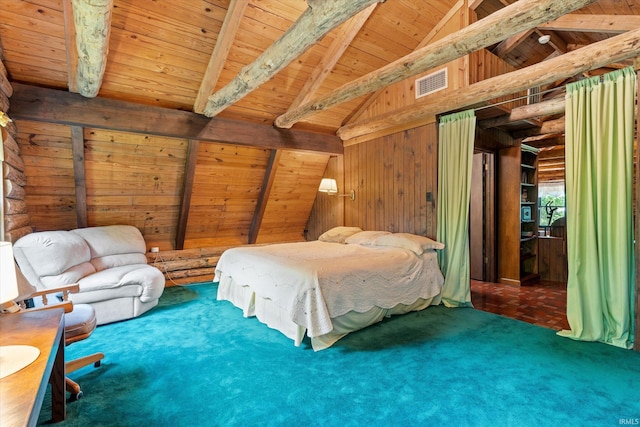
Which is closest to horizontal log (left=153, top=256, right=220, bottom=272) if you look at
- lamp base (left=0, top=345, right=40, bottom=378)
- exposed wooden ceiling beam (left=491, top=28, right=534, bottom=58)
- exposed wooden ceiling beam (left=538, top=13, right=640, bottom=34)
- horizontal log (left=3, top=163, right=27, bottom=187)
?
horizontal log (left=3, top=163, right=27, bottom=187)

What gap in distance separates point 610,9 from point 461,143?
5.23 ft

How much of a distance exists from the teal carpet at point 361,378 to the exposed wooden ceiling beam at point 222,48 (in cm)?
244

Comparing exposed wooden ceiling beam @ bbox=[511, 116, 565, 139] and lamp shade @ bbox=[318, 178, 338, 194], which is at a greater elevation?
exposed wooden ceiling beam @ bbox=[511, 116, 565, 139]

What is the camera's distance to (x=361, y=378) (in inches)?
83.1

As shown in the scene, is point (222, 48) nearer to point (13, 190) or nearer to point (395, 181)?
point (13, 190)

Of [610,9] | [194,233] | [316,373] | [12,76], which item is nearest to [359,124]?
[610,9]

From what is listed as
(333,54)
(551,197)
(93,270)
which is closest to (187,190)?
(93,270)

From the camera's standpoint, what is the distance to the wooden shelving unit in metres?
4.51

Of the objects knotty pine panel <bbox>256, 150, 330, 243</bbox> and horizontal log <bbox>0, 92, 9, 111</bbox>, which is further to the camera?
knotty pine panel <bbox>256, 150, 330, 243</bbox>

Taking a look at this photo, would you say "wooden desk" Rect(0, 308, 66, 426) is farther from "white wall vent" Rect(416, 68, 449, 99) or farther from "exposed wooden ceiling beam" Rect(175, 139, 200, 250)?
"white wall vent" Rect(416, 68, 449, 99)

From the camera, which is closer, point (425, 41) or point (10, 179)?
point (10, 179)

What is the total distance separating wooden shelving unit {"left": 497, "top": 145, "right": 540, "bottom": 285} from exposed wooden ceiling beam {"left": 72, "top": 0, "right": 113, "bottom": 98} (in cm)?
489

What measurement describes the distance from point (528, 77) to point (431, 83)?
1.13m

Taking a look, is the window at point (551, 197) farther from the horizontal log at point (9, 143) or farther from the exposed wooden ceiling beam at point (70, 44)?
the horizontal log at point (9, 143)
